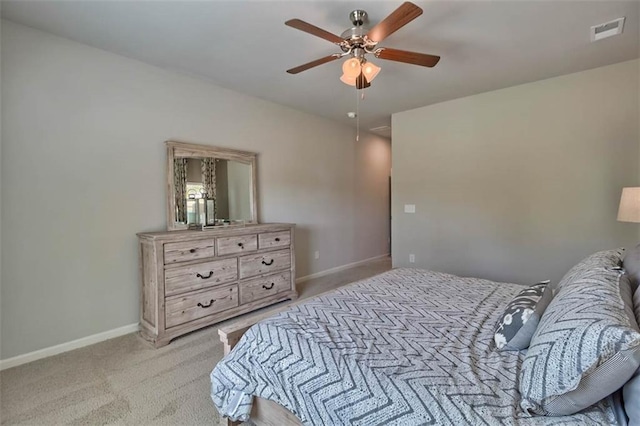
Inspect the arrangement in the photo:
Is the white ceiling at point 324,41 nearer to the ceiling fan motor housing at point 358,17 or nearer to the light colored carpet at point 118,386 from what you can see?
the ceiling fan motor housing at point 358,17

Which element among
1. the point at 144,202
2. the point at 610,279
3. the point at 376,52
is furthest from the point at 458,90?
the point at 144,202

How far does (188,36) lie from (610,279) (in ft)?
10.3

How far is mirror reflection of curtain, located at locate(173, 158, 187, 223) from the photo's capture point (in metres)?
3.07

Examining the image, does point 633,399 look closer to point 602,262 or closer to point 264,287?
point 602,262

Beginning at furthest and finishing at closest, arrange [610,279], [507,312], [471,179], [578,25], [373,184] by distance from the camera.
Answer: [373,184]
[471,179]
[578,25]
[507,312]
[610,279]

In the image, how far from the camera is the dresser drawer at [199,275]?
2.59 m

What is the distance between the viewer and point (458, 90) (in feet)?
12.0

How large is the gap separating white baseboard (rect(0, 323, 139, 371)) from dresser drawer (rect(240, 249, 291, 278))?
1162 millimetres

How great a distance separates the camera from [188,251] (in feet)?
8.84

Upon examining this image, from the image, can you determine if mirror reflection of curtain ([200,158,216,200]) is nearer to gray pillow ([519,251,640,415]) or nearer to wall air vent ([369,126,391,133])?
gray pillow ([519,251,640,415])

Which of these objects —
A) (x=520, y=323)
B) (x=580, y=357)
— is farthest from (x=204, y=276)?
(x=580, y=357)

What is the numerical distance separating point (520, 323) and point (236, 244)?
253cm

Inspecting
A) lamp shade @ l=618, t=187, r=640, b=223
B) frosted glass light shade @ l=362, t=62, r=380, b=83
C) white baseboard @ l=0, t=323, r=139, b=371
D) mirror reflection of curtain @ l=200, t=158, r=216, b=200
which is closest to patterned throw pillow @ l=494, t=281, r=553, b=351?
lamp shade @ l=618, t=187, r=640, b=223

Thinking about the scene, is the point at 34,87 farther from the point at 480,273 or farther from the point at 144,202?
the point at 480,273
